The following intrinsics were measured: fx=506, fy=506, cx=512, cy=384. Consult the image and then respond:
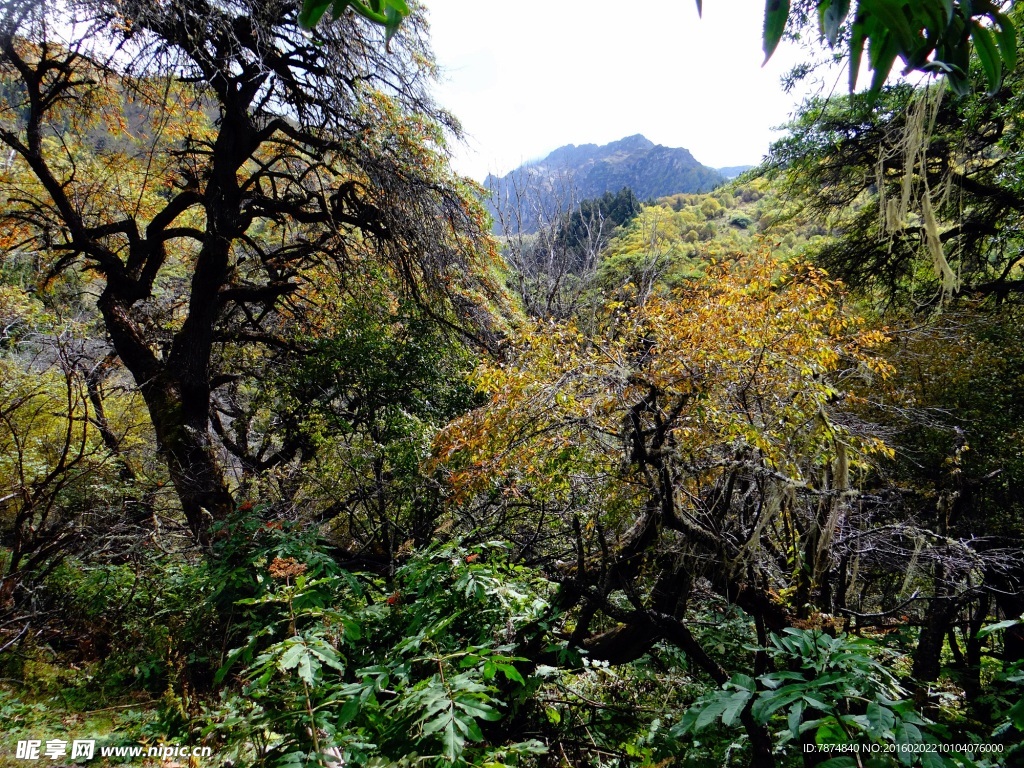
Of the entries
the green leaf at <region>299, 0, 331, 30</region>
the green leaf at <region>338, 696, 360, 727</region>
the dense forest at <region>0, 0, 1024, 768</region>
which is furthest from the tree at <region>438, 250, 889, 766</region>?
the green leaf at <region>299, 0, 331, 30</region>

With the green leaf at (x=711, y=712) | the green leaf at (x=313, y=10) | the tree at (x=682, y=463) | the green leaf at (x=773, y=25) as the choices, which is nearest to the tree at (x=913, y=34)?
the green leaf at (x=773, y=25)

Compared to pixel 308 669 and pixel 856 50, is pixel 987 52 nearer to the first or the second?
pixel 856 50

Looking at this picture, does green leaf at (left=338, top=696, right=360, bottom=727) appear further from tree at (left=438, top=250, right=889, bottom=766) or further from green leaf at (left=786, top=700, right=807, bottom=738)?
tree at (left=438, top=250, right=889, bottom=766)

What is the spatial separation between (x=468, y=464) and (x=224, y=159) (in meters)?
4.75

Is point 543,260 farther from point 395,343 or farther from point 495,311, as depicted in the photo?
point 395,343

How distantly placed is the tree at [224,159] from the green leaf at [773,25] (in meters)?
5.35

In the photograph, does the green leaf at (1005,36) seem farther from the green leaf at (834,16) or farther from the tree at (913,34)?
the green leaf at (834,16)

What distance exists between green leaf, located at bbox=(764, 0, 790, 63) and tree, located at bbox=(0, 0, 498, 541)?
5.35 m

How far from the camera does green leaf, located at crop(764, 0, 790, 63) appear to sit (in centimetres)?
62

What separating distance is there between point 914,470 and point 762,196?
136 feet

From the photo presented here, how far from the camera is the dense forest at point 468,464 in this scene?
1.90 meters

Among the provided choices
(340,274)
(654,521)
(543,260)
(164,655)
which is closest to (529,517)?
(654,521)

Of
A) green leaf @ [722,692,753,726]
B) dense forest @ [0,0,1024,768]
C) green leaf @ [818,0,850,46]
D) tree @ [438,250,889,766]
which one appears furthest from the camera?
tree @ [438,250,889,766]

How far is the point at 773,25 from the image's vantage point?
625mm
